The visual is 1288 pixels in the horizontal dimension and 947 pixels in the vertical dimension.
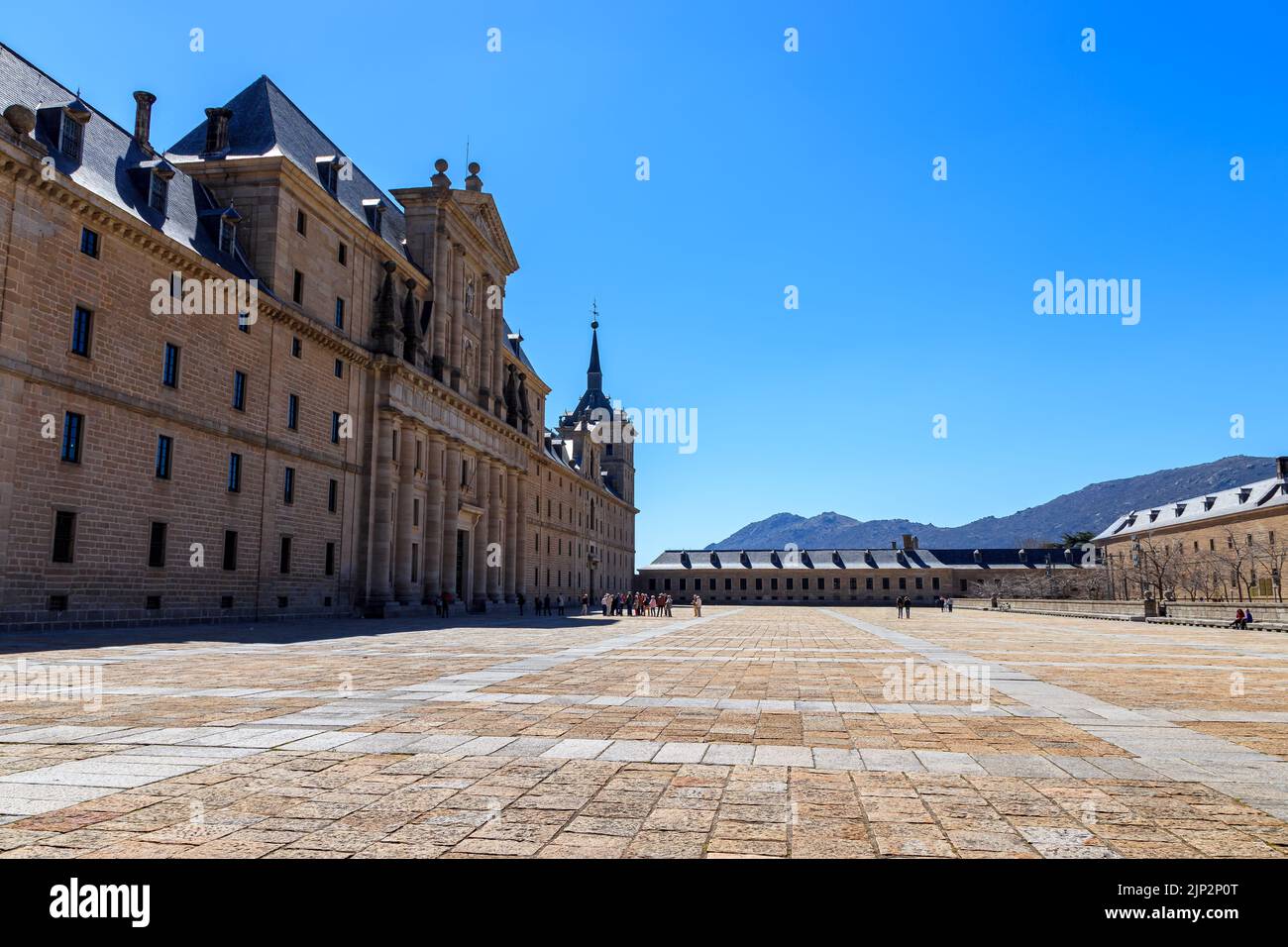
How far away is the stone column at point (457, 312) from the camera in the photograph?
165 ft

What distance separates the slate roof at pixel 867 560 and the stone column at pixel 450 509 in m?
77.1

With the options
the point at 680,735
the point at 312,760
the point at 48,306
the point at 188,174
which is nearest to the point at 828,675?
the point at 680,735

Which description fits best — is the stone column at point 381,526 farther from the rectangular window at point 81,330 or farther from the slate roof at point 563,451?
the slate roof at point 563,451

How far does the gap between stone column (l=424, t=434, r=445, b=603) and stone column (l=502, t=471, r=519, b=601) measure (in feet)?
43.3

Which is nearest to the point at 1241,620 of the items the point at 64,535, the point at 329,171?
the point at 64,535

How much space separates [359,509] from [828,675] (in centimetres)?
3124

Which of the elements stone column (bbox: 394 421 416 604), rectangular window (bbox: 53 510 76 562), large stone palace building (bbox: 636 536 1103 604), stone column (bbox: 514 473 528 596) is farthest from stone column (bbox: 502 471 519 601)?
large stone palace building (bbox: 636 536 1103 604)

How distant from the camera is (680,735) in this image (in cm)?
796

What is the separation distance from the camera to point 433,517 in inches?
1822

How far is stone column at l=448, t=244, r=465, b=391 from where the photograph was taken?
1977 inches

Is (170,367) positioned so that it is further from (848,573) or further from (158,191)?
(848,573)

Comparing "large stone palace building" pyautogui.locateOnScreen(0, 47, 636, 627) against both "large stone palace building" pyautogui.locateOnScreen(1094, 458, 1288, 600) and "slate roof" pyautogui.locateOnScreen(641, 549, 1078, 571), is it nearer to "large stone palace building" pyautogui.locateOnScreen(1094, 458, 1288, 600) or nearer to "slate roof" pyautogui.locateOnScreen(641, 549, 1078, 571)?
"large stone palace building" pyautogui.locateOnScreen(1094, 458, 1288, 600)
